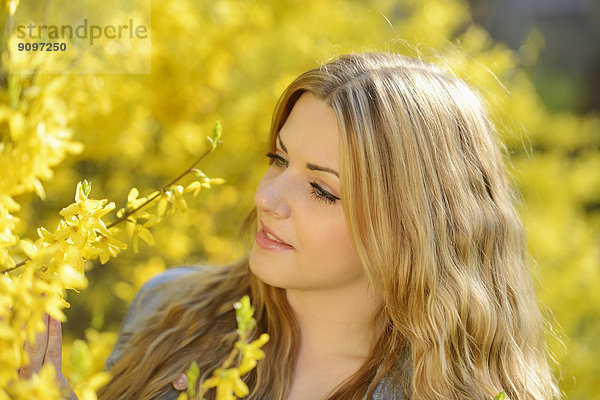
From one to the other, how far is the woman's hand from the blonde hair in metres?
0.52

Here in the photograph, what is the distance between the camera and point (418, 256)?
4.77ft

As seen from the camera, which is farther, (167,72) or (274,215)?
(167,72)

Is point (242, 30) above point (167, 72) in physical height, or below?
above

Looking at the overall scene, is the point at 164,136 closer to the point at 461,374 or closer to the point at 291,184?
the point at 291,184

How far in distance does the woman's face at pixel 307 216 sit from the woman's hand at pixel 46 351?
493mm

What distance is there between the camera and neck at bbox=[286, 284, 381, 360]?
1614mm

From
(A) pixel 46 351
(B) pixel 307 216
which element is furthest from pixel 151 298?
(A) pixel 46 351

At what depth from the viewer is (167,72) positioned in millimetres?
2430

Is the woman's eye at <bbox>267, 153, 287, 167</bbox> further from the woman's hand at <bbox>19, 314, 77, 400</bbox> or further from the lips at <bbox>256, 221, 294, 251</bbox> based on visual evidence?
the woman's hand at <bbox>19, 314, 77, 400</bbox>

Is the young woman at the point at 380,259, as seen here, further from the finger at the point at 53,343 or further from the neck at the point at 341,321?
the finger at the point at 53,343

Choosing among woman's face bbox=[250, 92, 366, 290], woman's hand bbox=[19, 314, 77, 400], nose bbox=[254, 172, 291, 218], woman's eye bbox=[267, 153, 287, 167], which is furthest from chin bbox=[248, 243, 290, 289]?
woman's hand bbox=[19, 314, 77, 400]

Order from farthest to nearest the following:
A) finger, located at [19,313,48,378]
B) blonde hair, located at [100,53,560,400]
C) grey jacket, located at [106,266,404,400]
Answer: grey jacket, located at [106,266,404,400] < blonde hair, located at [100,53,560,400] < finger, located at [19,313,48,378]

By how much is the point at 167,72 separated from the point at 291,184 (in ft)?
3.81

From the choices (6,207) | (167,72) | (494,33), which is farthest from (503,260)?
(494,33)
